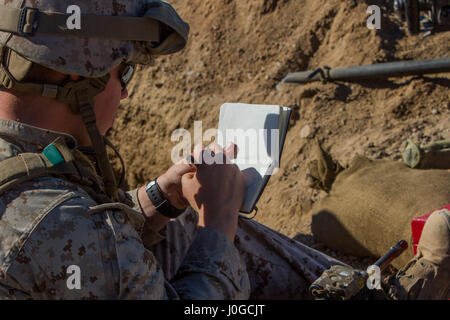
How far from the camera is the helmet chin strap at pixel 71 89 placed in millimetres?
1248

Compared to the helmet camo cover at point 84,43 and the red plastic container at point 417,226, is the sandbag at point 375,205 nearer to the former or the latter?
the red plastic container at point 417,226

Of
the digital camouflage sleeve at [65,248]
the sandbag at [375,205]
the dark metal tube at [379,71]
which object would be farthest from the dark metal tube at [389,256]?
the dark metal tube at [379,71]

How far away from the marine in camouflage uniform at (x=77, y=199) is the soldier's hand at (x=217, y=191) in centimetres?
5

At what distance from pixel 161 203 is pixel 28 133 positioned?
26.0 inches

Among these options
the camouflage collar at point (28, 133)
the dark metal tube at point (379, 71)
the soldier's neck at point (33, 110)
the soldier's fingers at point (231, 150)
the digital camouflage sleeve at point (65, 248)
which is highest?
the dark metal tube at point (379, 71)

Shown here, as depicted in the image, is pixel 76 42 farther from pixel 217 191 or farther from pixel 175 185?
pixel 175 185

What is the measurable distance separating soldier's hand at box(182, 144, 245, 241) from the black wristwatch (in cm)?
27

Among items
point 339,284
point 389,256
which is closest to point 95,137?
point 339,284

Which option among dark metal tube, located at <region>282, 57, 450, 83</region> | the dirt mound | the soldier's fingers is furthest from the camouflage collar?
dark metal tube, located at <region>282, 57, 450, 83</region>

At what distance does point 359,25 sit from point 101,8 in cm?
325

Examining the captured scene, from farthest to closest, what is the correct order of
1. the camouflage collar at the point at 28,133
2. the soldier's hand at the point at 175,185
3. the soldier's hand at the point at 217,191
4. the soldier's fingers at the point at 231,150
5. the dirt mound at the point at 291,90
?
the dirt mound at the point at 291,90
the soldier's hand at the point at 175,185
the soldier's fingers at the point at 231,150
the soldier's hand at the point at 217,191
the camouflage collar at the point at 28,133

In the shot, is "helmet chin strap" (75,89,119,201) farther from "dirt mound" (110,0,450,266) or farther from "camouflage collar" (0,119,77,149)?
"dirt mound" (110,0,450,266)
